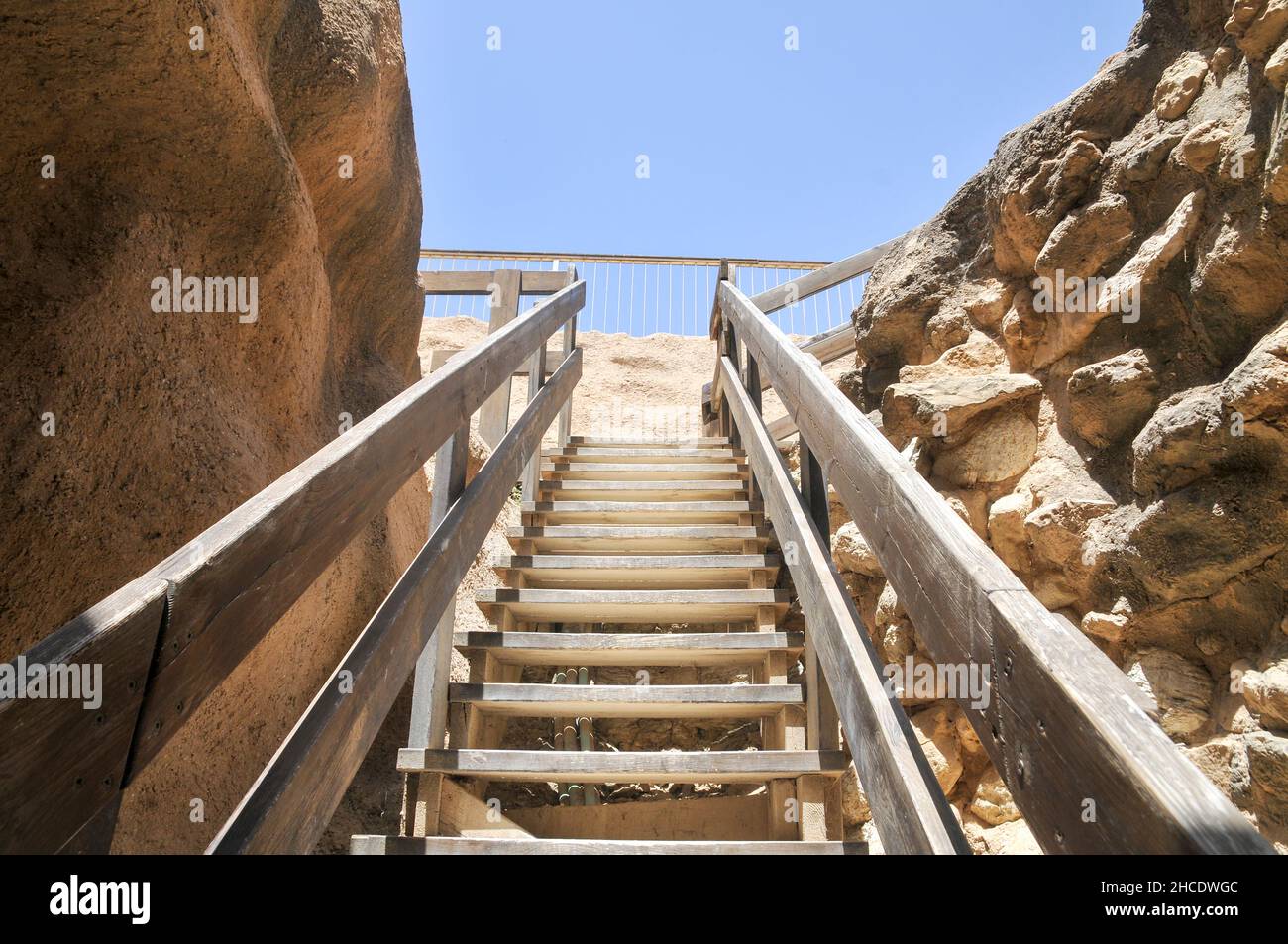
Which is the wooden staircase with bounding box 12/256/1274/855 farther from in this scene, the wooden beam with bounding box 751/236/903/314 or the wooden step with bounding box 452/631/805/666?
the wooden beam with bounding box 751/236/903/314

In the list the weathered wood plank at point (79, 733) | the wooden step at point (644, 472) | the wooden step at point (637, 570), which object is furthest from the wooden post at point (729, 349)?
the weathered wood plank at point (79, 733)

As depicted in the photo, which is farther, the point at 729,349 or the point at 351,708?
the point at 729,349

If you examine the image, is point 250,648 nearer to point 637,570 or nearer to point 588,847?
point 588,847

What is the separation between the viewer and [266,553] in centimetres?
130

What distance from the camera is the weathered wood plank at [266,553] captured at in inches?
42.2

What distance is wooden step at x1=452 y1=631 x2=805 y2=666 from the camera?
3.06m

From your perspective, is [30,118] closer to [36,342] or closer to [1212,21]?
[36,342]

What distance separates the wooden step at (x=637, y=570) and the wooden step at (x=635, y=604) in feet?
0.54

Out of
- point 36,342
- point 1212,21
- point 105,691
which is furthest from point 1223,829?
point 1212,21

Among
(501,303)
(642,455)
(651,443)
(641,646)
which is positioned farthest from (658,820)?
(501,303)

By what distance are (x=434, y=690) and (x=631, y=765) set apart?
70 centimetres

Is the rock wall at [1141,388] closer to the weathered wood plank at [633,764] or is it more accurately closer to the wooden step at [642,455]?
the wooden step at [642,455]
